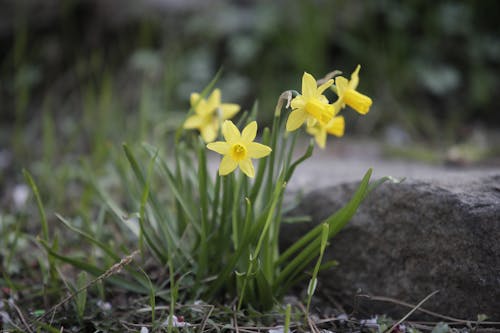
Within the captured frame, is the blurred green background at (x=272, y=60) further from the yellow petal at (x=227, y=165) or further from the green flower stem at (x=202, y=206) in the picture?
the yellow petal at (x=227, y=165)

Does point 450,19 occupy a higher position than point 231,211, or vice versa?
point 450,19

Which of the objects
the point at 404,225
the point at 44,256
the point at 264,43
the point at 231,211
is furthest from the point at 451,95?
the point at 44,256

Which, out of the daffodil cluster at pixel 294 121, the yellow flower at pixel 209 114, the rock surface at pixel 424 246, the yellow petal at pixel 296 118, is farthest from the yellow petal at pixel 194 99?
the rock surface at pixel 424 246

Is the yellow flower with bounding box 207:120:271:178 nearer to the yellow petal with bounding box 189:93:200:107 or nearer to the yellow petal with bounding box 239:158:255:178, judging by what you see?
the yellow petal with bounding box 239:158:255:178

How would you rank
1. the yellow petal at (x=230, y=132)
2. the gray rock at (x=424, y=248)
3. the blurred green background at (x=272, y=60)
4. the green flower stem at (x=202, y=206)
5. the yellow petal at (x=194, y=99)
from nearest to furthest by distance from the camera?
1. the yellow petal at (x=230, y=132)
2. the gray rock at (x=424, y=248)
3. the green flower stem at (x=202, y=206)
4. the yellow petal at (x=194, y=99)
5. the blurred green background at (x=272, y=60)

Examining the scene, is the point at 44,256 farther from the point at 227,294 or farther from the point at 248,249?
the point at 248,249
